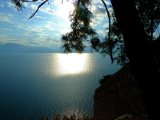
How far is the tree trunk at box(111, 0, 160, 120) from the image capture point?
398cm

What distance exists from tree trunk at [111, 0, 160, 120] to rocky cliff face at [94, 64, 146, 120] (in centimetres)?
1291

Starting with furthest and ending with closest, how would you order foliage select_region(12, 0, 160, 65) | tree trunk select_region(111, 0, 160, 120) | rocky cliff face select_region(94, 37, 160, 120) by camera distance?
rocky cliff face select_region(94, 37, 160, 120), foliage select_region(12, 0, 160, 65), tree trunk select_region(111, 0, 160, 120)

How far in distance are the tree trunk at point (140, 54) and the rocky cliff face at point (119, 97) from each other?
12914 millimetres

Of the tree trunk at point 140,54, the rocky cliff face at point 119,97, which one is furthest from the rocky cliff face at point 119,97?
the tree trunk at point 140,54

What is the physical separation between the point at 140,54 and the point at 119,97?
16762 millimetres

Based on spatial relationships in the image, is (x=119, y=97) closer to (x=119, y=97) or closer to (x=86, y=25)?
(x=119, y=97)

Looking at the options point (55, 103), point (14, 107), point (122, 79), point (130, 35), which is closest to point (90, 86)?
point (55, 103)

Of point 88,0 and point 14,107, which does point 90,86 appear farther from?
point 88,0

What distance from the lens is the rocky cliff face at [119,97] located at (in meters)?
18.2

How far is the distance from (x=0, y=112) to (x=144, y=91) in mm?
72799

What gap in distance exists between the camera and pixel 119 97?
20.4 m

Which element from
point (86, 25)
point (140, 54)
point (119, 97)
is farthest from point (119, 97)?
point (140, 54)

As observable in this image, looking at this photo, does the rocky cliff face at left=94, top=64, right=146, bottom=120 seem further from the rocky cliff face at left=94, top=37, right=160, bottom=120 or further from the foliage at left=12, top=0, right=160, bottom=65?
the foliage at left=12, top=0, right=160, bottom=65

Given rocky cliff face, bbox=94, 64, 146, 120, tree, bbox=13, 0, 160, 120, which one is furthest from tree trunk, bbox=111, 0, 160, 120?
rocky cliff face, bbox=94, 64, 146, 120
